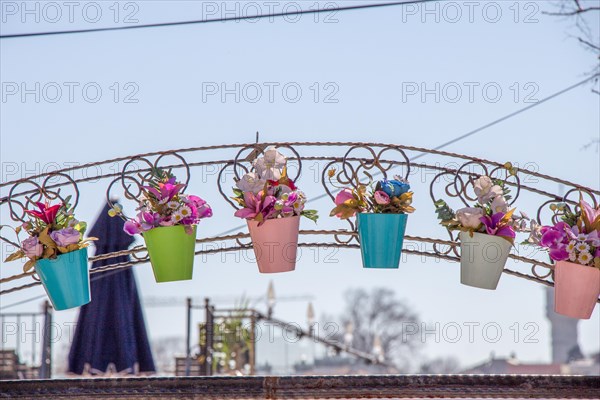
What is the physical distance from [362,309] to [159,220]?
25.1 meters

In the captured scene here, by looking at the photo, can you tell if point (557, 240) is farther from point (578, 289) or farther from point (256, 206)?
point (256, 206)

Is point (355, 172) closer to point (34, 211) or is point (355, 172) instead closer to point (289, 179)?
point (289, 179)

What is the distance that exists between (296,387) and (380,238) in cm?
112

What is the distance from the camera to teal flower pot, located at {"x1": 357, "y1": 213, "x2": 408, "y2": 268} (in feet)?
13.3

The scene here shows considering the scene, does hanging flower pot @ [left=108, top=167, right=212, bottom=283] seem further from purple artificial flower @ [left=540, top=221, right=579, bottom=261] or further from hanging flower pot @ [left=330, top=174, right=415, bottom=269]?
purple artificial flower @ [left=540, top=221, right=579, bottom=261]

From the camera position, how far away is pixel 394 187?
4051mm

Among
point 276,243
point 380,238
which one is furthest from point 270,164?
point 380,238

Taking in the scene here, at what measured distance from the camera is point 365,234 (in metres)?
4.09

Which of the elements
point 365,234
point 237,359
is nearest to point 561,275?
point 365,234

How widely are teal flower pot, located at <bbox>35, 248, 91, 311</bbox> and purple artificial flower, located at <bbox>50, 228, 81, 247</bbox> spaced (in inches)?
2.2

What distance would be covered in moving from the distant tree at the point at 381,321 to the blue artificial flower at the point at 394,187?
2360 cm

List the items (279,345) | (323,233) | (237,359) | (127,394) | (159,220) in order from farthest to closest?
(279,345) < (237,359) < (323,233) < (159,220) < (127,394)

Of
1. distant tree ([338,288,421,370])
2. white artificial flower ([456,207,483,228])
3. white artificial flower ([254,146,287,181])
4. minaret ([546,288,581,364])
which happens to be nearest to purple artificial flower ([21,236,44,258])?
white artificial flower ([254,146,287,181])

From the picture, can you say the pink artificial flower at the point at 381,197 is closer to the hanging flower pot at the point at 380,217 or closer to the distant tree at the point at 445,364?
the hanging flower pot at the point at 380,217
